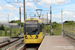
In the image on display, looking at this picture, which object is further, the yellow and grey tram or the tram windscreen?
the tram windscreen

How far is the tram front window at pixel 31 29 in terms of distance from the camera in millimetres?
17281

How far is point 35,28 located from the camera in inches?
688

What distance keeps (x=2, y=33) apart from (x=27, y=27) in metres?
27.4

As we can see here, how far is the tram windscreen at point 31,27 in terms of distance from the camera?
56.8ft

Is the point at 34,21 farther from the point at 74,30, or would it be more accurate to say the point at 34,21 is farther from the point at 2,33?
the point at 2,33

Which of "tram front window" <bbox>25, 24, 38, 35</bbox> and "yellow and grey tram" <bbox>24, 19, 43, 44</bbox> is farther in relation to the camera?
"tram front window" <bbox>25, 24, 38, 35</bbox>

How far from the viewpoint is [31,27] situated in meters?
17.5

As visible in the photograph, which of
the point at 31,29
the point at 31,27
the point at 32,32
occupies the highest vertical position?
the point at 31,27

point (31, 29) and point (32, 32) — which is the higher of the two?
point (31, 29)

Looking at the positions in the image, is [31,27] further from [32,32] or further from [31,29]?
[32,32]

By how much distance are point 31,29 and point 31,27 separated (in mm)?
255

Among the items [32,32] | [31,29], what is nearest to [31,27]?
[31,29]

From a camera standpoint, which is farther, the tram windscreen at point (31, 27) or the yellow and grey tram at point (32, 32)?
the tram windscreen at point (31, 27)

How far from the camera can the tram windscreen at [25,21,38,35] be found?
17311 mm
